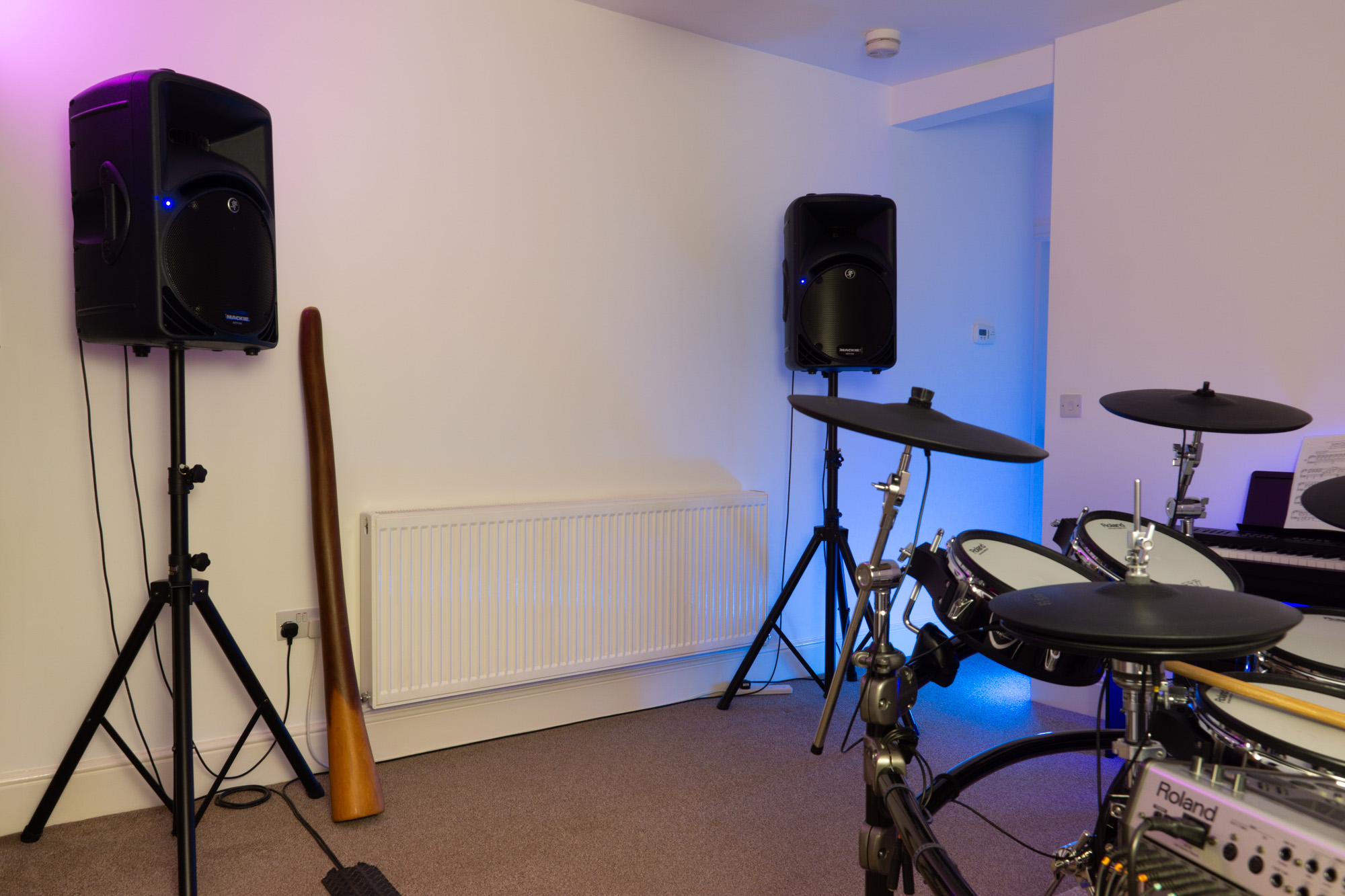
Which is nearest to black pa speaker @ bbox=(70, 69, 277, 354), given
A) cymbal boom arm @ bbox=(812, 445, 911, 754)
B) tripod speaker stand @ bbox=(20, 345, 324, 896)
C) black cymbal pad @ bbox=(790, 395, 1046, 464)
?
tripod speaker stand @ bbox=(20, 345, 324, 896)

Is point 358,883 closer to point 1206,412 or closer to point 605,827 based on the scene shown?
point 605,827

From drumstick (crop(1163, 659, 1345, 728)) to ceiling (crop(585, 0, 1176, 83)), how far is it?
101 inches

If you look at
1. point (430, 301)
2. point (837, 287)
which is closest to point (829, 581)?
point (837, 287)

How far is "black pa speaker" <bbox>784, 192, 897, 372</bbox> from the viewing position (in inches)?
131

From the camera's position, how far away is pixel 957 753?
2818mm

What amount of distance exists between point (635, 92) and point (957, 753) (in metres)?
2.44

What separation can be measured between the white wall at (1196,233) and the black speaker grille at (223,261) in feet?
8.87

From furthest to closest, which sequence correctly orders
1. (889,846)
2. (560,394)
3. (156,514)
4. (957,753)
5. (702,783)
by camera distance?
(560,394)
(957,753)
(702,783)
(156,514)
(889,846)

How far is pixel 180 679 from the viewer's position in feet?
6.50

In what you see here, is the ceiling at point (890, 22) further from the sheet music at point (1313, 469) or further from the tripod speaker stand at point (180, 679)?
the tripod speaker stand at point (180, 679)

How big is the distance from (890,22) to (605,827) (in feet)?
9.19

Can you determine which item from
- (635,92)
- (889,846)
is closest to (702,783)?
(889,846)

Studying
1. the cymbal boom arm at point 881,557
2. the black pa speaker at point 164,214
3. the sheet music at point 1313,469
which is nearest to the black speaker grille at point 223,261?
the black pa speaker at point 164,214

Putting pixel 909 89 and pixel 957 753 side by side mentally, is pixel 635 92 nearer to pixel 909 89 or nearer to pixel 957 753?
pixel 909 89
